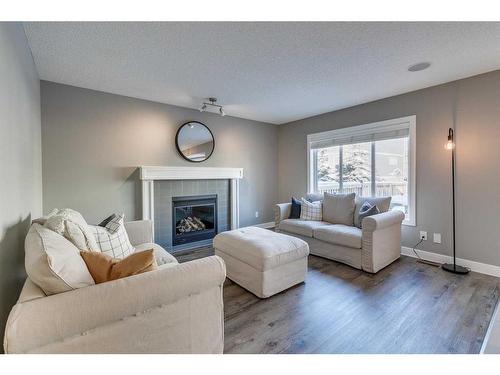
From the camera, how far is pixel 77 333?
990 millimetres

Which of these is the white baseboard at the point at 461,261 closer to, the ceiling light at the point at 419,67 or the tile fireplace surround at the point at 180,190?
the ceiling light at the point at 419,67

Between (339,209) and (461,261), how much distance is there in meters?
1.55

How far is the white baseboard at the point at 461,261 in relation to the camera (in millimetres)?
2684

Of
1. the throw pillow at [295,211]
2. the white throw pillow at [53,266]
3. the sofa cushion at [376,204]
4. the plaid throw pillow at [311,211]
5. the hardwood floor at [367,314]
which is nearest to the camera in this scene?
the white throw pillow at [53,266]

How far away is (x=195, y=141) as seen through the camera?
4078 mm

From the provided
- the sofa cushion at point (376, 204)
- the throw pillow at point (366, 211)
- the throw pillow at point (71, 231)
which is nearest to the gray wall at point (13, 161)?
the throw pillow at point (71, 231)

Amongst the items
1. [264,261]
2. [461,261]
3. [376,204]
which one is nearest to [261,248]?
[264,261]

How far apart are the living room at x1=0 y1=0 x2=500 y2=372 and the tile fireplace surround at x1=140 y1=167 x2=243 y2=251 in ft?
0.09

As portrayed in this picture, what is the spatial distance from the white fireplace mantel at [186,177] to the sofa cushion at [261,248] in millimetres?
1409

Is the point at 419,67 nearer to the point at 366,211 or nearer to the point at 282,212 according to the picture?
the point at 366,211

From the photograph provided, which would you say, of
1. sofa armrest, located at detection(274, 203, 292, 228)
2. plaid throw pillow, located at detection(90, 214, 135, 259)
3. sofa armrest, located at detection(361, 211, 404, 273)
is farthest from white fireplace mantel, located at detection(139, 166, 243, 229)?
sofa armrest, located at detection(361, 211, 404, 273)

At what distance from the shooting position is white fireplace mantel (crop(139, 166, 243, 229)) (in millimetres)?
3438

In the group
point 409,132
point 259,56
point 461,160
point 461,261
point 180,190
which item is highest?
point 259,56
